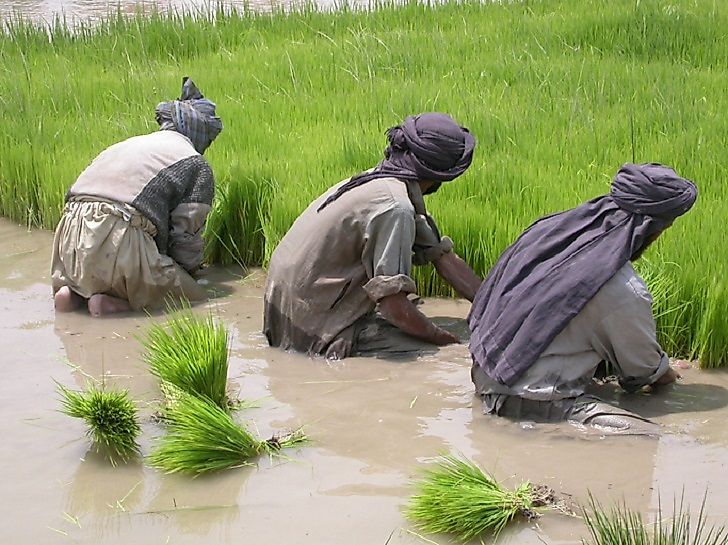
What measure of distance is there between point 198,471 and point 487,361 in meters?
1.08

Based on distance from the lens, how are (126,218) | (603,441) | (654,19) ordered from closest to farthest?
(603,441) < (126,218) < (654,19)

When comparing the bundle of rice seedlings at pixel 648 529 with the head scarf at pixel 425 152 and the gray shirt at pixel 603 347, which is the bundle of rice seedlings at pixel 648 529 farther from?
the head scarf at pixel 425 152

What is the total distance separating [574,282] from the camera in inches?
157

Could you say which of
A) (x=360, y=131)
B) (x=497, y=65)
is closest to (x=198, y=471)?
(x=360, y=131)

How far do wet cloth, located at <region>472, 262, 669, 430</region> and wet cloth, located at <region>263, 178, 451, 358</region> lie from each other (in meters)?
0.74

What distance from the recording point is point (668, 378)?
4242mm

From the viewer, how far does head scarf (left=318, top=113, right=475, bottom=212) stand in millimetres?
4570

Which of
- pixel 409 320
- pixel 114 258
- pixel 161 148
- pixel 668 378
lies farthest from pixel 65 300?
pixel 668 378

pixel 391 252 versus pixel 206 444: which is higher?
pixel 391 252

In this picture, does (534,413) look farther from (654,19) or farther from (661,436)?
(654,19)

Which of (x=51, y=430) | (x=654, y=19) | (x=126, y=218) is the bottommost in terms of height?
(x=51, y=430)

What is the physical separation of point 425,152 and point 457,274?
24.4 inches

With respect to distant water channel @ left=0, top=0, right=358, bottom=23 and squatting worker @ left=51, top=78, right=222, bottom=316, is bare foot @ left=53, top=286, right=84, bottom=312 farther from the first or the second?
distant water channel @ left=0, top=0, right=358, bottom=23

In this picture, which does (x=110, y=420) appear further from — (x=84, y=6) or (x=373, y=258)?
(x=84, y=6)
